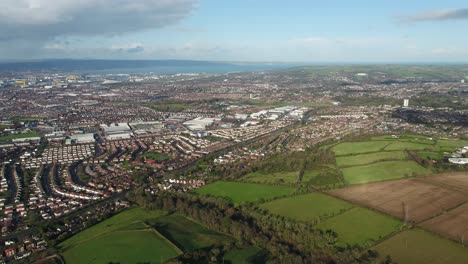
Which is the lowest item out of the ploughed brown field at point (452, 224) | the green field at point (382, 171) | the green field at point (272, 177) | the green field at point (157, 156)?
the green field at point (157, 156)

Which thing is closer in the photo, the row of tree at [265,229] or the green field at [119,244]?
the row of tree at [265,229]

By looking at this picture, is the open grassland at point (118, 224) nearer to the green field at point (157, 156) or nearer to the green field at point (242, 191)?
the green field at point (242, 191)

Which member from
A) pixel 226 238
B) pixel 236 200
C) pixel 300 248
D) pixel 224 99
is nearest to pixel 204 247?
pixel 226 238

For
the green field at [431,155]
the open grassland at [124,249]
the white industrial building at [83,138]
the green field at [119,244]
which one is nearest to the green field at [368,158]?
the green field at [431,155]

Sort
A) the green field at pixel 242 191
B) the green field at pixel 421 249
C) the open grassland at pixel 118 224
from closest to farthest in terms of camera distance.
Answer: the green field at pixel 421 249 < the open grassland at pixel 118 224 < the green field at pixel 242 191

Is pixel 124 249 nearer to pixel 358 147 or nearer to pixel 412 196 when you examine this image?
pixel 412 196

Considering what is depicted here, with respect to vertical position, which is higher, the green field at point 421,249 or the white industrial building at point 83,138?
the green field at point 421,249

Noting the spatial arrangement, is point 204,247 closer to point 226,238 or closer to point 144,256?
point 226,238
